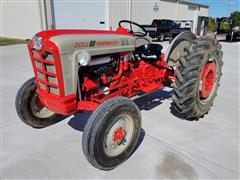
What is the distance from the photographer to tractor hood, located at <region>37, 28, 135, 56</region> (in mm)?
2000

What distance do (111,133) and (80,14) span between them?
40.6ft

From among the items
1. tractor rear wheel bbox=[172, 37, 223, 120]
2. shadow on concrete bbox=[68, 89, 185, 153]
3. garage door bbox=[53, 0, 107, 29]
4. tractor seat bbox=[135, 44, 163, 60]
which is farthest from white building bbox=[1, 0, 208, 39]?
tractor rear wheel bbox=[172, 37, 223, 120]

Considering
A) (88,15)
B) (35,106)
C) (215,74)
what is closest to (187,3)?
(88,15)

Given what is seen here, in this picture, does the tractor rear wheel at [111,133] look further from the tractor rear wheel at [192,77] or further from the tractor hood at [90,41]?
the tractor rear wheel at [192,77]

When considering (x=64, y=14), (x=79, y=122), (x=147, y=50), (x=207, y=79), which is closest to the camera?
(x=147, y=50)

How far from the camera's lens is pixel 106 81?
2.55 m

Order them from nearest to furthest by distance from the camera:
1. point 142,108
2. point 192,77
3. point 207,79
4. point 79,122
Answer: point 192,77, point 79,122, point 207,79, point 142,108

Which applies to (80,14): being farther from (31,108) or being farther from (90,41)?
(90,41)

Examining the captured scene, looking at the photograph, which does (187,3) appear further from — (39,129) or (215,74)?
(39,129)

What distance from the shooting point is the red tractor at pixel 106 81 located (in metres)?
2.00

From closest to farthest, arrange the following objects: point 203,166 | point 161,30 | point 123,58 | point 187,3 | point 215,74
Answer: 1. point 203,166
2. point 123,58
3. point 215,74
4. point 161,30
5. point 187,3

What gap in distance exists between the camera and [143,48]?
2914 mm

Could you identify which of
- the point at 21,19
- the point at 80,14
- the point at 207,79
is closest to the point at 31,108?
the point at 207,79

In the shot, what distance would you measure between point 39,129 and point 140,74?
1579mm
